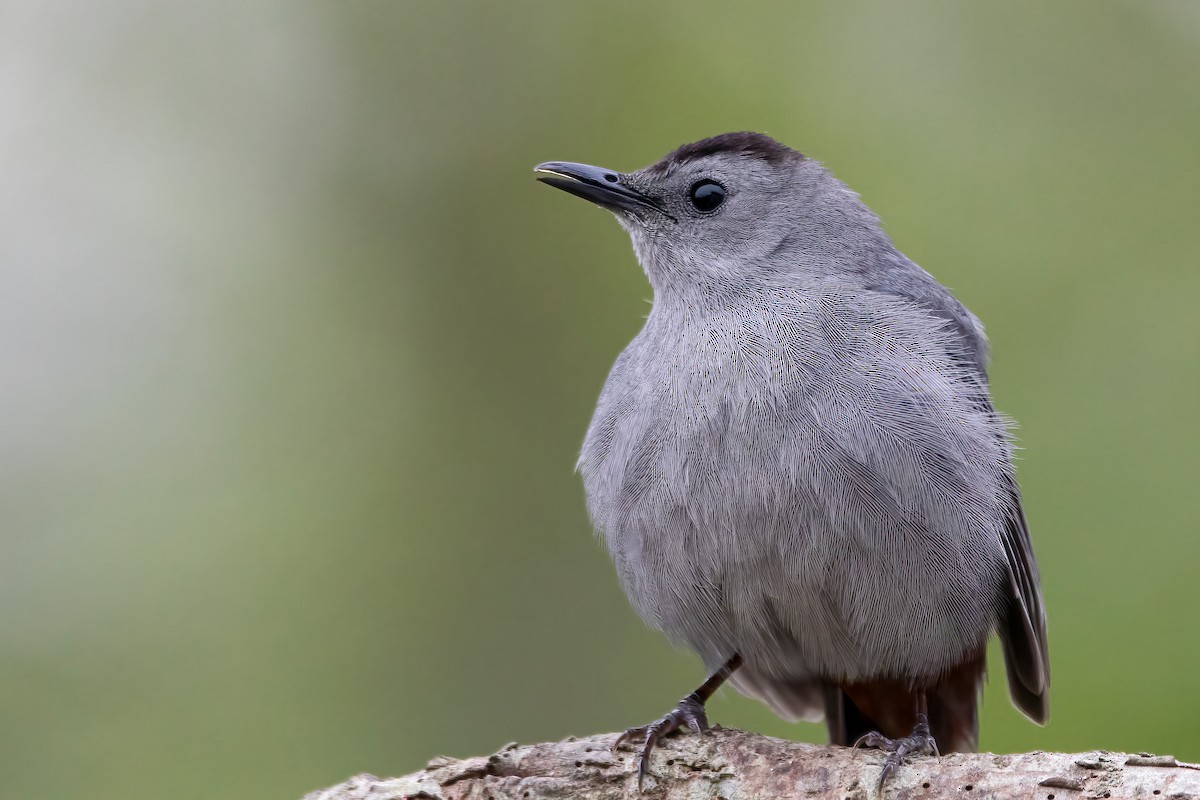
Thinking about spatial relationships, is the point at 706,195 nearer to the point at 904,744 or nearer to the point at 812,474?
the point at 812,474

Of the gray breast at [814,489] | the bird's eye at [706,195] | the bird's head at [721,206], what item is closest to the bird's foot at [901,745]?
the gray breast at [814,489]

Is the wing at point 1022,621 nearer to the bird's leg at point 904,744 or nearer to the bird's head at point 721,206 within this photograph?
the bird's leg at point 904,744

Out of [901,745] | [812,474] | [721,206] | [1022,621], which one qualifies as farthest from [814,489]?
[721,206]

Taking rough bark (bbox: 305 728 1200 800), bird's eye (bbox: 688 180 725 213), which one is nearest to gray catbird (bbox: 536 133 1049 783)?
bird's eye (bbox: 688 180 725 213)

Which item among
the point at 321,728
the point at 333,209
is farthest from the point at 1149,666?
the point at 333,209

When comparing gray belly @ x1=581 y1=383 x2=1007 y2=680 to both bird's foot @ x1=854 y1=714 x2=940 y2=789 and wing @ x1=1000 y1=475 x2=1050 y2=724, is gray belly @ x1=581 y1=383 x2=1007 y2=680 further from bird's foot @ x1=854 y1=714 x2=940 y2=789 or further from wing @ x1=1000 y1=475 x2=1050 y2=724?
bird's foot @ x1=854 y1=714 x2=940 y2=789

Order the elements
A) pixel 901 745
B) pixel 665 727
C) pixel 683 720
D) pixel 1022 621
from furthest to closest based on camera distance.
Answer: pixel 1022 621
pixel 683 720
pixel 665 727
pixel 901 745
